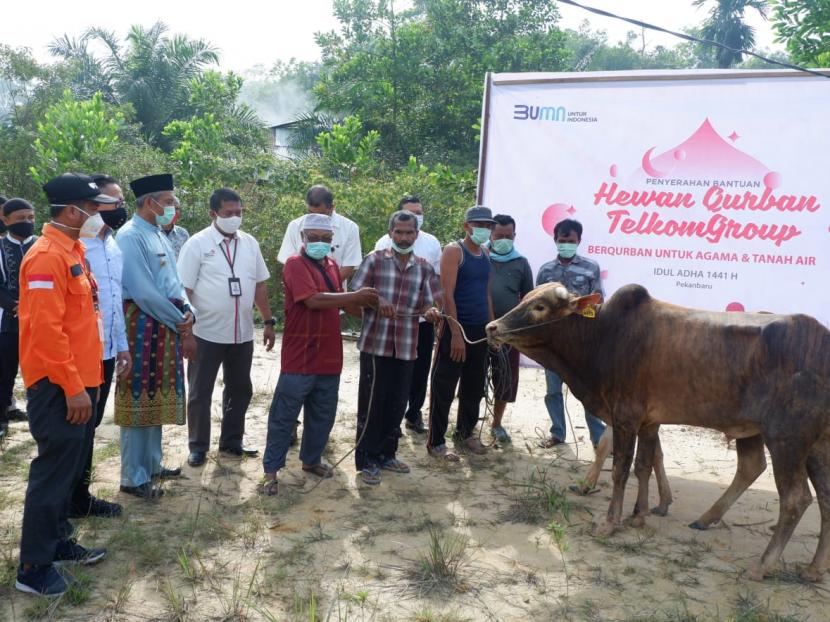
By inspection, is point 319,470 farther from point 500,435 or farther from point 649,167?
point 649,167

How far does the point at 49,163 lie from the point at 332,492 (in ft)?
47.5

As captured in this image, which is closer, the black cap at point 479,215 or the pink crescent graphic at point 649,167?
the black cap at point 479,215

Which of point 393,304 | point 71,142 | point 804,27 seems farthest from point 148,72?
point 393,304

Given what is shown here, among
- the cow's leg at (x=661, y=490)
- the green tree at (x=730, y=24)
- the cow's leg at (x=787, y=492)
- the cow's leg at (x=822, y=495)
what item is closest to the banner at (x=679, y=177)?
the cow's leg at (x=661, y=490)

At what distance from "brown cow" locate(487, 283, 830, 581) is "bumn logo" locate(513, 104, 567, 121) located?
3.89m

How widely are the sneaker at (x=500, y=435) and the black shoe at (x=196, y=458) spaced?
2.50m

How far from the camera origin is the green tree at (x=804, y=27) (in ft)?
58.4

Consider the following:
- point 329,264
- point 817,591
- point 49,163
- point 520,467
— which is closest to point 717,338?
point 817,591

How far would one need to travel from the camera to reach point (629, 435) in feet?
16.0

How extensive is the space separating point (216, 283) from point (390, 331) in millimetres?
1351

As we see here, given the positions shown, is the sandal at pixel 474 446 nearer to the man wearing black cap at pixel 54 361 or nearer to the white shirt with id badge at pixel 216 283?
the white shirt with id badge at pixel 216 283

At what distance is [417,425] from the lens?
23.2 ft

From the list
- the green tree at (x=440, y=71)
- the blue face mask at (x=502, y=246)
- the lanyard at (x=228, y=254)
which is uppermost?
the green tree at (x=440, y=71)

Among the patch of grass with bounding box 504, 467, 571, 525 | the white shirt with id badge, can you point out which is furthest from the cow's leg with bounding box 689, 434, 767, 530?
the white shirt with id badge
